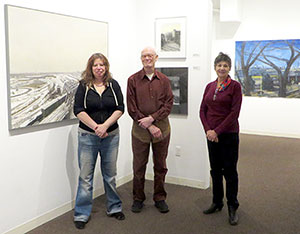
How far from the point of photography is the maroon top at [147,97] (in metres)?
3.41

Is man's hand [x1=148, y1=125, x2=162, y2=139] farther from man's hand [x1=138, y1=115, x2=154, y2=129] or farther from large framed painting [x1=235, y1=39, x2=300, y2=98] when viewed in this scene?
large framed painting [x1=235, y1=39, x2=300, y2=98]

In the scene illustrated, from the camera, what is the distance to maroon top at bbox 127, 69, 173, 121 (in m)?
3.41

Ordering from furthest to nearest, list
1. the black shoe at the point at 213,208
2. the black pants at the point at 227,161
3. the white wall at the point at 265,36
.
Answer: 1. the white wall at the point at 265,36
2. the black shoe at the point at 213,208
3. the black pants at the point at 227,161

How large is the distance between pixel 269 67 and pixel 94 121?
548cm

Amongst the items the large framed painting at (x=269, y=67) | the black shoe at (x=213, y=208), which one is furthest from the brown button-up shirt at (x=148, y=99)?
the large framed painting at (x=269, y=67)

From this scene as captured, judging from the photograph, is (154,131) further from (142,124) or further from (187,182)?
(187,182)

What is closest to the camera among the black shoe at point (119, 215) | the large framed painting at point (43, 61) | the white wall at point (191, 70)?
the large framed painting at point (43, 61)

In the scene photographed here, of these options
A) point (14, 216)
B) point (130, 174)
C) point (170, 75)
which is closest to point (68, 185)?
point (14, 216)

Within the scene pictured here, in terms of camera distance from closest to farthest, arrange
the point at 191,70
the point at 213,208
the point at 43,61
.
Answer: the point at 43,61, the point at 213,208, the point at 191,70

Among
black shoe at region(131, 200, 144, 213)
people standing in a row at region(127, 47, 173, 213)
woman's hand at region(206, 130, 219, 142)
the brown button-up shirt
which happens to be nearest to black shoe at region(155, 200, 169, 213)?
people standing in a row at region(127, 47, 173, 213)

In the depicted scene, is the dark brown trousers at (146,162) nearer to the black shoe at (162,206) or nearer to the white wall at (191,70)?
the black shoe at (162,206)

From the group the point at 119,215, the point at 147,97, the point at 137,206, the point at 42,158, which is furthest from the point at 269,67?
the point at 42,158

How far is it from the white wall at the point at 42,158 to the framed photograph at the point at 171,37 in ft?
1.69

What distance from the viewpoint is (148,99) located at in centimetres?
341
